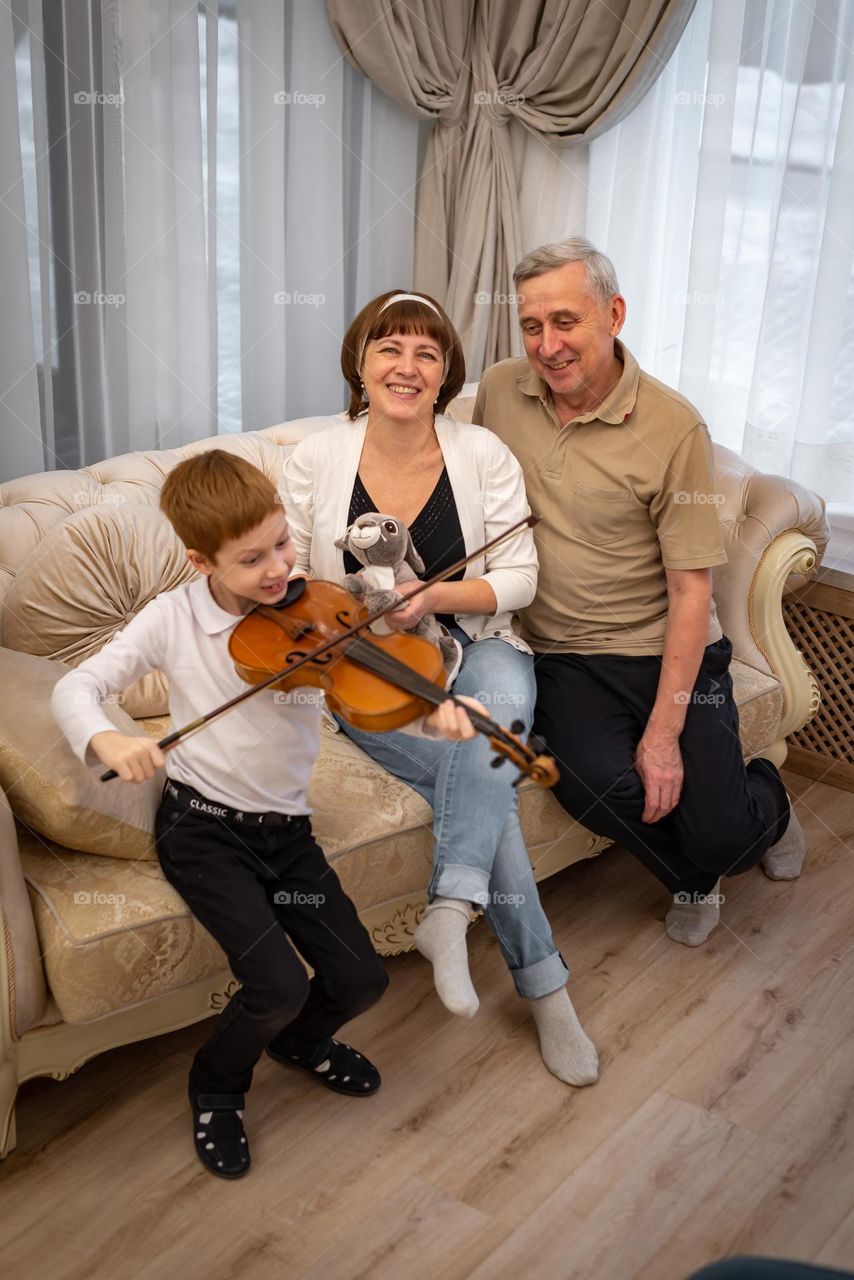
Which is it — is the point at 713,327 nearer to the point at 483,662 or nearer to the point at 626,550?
the point at 626,550

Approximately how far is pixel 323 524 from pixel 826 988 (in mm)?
1208

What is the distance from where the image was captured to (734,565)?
8.07ft

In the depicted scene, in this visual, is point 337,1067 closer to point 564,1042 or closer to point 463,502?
point 564,1042

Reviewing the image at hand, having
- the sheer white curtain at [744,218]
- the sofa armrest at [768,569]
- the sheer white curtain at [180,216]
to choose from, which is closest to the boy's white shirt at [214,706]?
the sofa armrest at [768,569]

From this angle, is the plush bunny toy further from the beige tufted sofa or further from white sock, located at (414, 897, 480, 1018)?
white sock, located at (414, 897, 480, 1018)

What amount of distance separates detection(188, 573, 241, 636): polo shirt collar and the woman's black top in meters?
0.42

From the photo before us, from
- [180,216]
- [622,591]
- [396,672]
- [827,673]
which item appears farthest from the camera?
[180,216]

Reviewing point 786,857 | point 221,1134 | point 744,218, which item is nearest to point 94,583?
point 221,1134

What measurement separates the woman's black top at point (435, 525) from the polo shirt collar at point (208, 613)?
0.42m

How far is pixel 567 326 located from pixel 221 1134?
1.37m

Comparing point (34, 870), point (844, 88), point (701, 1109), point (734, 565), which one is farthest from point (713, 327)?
point (34, 870)

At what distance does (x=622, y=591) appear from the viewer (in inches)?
84.4

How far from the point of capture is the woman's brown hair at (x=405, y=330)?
76.3 inches

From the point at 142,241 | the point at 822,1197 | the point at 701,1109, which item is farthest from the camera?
the point at 142,241
